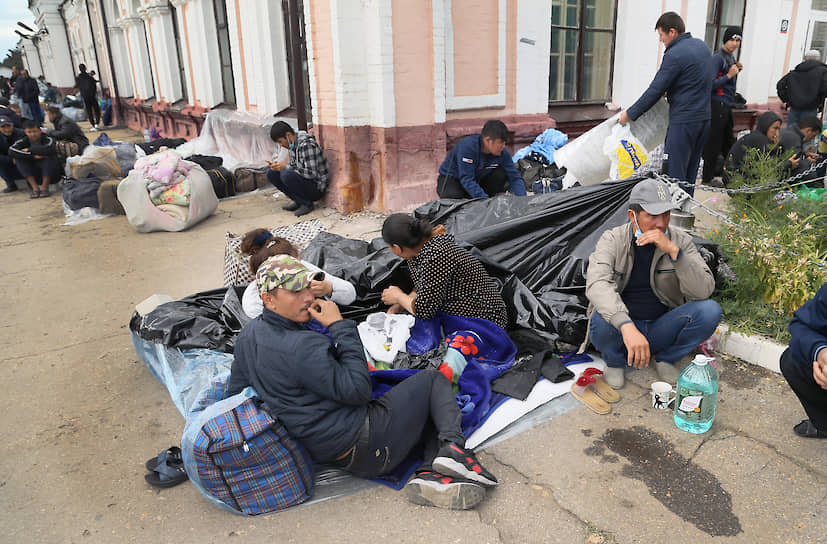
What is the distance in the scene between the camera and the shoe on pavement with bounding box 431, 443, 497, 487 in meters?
2.26

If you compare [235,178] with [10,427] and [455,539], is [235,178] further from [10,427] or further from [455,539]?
[455,539]

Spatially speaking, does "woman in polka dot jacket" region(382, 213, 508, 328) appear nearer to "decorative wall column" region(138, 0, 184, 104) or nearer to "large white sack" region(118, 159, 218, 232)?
"large white sack" region(118, 159, 218, 232)

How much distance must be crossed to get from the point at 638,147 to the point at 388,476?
13.5 ft

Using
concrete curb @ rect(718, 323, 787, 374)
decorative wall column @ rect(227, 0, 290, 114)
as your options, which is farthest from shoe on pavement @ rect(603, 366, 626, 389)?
decorative wall column @ rect(227, 0, 290, 114)

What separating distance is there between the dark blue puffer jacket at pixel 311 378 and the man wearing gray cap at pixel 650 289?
133 centimetres

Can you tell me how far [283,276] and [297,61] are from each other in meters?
5.69

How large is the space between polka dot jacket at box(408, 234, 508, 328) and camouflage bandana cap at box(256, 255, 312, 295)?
1.11 m

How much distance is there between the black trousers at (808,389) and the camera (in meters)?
2.39

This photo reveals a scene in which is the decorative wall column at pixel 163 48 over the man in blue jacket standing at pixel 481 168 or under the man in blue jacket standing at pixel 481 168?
over

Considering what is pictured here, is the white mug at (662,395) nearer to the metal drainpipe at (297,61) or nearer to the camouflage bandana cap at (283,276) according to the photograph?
the camouflage bandana cap at (283,276)

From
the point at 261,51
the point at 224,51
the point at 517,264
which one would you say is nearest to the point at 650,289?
the point at 517,264

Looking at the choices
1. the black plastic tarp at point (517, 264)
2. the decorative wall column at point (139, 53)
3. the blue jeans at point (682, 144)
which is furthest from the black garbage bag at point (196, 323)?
the decorative wall column at point (139, 53)

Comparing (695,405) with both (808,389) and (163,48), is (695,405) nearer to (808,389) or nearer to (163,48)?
(808,389)

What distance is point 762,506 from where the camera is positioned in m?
2.20
